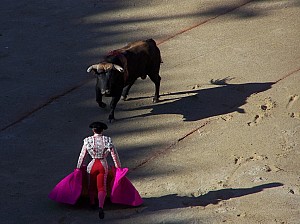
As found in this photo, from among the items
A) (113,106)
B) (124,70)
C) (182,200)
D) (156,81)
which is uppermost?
(124,70)

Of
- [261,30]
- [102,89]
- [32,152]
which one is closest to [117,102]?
[102,89]

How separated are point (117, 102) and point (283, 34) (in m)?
3.70

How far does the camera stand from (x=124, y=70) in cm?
1156

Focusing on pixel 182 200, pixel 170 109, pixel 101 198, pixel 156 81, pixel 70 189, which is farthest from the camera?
pixel 156 81

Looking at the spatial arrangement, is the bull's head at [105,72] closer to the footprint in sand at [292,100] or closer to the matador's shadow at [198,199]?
the matador's shadow at [198,199]

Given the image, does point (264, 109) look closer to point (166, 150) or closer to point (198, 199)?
point (166, 150)

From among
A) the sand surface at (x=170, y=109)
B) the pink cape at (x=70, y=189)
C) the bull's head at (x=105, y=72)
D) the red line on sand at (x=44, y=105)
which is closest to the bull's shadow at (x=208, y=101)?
the sand surface at (x=170, y=109)

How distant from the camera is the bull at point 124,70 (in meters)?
11.4

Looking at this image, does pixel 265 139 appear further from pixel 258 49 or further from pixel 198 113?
pixel 258 49

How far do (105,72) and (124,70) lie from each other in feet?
0.97

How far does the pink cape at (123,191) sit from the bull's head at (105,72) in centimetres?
201

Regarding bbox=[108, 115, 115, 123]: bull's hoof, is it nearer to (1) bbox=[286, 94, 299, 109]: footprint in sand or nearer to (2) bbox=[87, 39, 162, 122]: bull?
(2) bbox=[87, 39, 162, 122]: bull

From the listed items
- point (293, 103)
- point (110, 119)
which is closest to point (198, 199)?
point (110, 119)

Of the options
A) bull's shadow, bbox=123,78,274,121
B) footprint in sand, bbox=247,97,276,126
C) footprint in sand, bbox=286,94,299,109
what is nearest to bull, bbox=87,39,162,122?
bull's shadow, bbox=123,78,274,121
